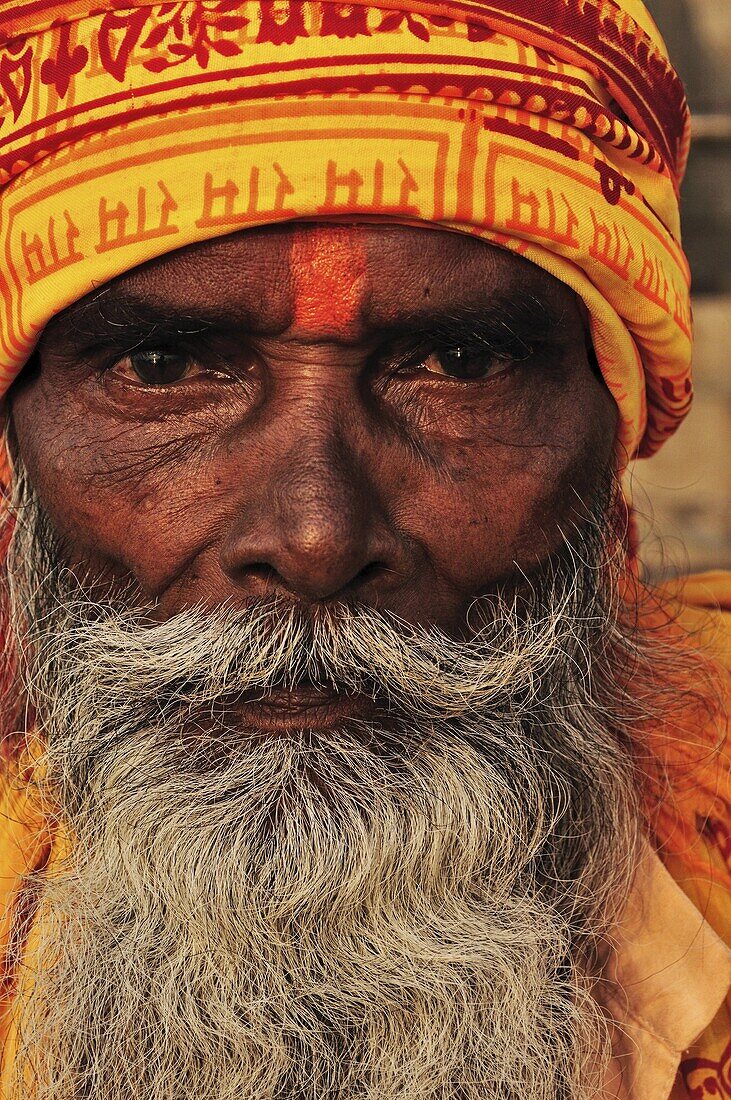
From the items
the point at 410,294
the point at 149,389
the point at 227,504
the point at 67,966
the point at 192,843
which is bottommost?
the point at 67,966

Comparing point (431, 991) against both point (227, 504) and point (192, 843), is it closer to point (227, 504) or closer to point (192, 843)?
point (192, 843)

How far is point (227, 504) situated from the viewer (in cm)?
161

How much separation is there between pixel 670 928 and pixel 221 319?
122 cm

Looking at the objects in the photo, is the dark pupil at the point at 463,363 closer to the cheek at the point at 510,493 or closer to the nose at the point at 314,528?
the cheek at the point at 510,493

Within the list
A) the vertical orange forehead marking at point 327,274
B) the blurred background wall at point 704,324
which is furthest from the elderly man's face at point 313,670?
the blurred background wall at point 704,324

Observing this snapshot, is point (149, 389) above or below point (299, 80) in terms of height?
below

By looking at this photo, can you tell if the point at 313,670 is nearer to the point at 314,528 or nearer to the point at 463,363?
the point at 314,528

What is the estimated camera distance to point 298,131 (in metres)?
1.51

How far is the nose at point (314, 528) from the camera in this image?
1481 mm

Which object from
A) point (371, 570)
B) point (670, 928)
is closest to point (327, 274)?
point (371, 570)

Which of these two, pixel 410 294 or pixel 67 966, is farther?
pixel 67 966

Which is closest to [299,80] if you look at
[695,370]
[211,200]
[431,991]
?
[211,200]

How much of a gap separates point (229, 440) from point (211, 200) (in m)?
0.34


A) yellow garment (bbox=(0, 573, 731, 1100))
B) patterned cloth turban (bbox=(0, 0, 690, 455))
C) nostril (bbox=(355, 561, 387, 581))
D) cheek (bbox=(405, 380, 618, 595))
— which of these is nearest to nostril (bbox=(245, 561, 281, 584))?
nostril (bbox=(355, 561, 387, 581))
